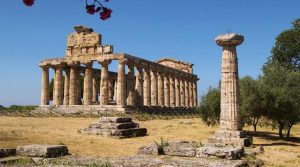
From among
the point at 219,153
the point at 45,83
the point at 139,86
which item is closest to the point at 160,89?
the point at 139,86

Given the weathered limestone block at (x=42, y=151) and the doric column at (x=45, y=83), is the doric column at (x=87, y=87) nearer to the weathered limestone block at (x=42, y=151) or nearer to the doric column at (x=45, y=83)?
the doric column at (x=45, y=83)

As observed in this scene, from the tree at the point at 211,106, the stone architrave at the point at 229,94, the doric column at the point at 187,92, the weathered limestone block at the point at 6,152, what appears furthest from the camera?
the doric column at the point at 187,92

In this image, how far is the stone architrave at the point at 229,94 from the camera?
56.9ft

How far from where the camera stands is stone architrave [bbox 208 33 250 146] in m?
17.3

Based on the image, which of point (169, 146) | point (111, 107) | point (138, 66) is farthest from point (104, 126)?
point (138, 66)

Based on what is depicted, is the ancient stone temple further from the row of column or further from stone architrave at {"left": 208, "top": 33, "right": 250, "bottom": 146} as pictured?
stone architrave at {"left": 208, "top": 33, "right": 250, "bottom": 146}

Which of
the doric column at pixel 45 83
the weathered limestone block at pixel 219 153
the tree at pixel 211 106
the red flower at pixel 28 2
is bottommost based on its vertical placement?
the weathered limestone block at pixel 219 153

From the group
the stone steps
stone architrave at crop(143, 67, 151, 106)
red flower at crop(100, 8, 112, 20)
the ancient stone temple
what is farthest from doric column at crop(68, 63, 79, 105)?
red flower at crop(100, 8, 112, 20)

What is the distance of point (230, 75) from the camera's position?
17.9m

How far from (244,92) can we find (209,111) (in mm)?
4037

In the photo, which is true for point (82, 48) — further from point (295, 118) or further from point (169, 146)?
point (169, 146)

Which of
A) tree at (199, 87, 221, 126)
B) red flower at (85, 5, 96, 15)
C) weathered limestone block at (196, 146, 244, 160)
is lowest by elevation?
weathered limestone block at (196, 146, 244, 160)

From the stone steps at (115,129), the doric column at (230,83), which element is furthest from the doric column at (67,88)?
the doric column at (230,83)

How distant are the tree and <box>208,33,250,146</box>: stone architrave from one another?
6932 mm
